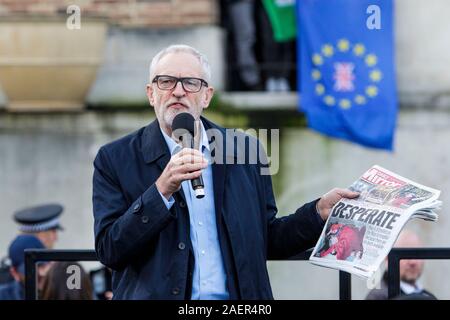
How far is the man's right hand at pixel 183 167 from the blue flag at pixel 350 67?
19.5ft

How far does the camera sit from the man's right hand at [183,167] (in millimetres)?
3428

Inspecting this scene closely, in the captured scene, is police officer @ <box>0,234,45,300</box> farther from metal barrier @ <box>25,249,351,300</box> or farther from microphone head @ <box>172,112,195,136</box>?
microphone head @ <box>172,112,195,136</box>

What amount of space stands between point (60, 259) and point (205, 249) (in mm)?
1042

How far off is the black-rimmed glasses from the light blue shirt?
303 millimetres

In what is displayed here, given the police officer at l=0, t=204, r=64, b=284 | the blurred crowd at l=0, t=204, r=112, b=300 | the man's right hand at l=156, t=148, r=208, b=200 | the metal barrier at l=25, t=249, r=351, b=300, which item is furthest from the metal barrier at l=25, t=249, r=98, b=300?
the police officer at l=0, t=204, r=64, b=284

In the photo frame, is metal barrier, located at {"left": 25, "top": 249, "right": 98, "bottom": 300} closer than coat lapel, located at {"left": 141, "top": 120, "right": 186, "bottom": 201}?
No

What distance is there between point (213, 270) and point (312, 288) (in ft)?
19.5

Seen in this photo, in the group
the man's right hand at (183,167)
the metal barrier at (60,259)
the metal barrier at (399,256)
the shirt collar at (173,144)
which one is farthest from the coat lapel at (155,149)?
the metal barrier at (399,256)

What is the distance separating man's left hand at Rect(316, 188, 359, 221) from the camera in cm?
393

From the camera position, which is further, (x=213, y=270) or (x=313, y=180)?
(x=313, y=180)
